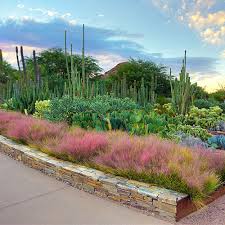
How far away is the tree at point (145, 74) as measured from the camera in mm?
29266

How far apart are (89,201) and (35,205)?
0.74m

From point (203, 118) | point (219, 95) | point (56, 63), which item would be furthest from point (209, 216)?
point (56, 63)

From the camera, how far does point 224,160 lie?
20.3ft

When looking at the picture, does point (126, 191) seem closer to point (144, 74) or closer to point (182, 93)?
point (182, 93)

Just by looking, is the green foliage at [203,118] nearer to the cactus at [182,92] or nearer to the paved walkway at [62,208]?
the cactus at [182,92]

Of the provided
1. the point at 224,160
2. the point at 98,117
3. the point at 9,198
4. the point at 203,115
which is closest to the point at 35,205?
the point at 9,198

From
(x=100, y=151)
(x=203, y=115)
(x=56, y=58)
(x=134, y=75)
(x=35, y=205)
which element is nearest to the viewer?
(x=35, y=205)

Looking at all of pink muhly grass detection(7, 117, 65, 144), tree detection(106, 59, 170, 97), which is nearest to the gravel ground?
pink muhly grass detection(7, 117, 65, 144)

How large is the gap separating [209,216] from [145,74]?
2458 centimetres

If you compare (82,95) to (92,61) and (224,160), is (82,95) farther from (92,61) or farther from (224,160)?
(92,61)

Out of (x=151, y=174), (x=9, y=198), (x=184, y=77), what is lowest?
(x=9, y=198)

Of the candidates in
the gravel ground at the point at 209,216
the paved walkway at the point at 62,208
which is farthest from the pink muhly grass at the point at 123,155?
the gravel ground at the point at 209,216

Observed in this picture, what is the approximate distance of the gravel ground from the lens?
4.93 meters

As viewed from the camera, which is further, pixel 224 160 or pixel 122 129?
pixel 122 129
